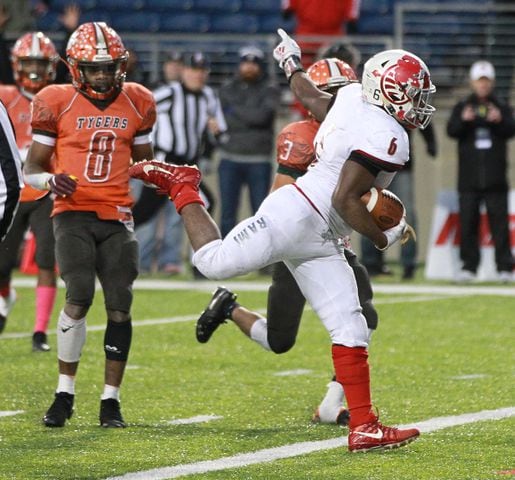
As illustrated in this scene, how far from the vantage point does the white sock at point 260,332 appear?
239 inches

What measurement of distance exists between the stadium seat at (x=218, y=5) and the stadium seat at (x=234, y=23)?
Answer: 0.09 m

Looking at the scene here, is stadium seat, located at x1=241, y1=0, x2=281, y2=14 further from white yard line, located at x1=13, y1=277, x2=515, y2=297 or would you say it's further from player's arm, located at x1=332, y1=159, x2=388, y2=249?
player's arm, located at x1=332, y1=159, x2=388, y2=249

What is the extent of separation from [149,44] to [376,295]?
5158 mm

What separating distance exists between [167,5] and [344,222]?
11.2 metres

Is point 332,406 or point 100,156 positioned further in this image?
point 100,156

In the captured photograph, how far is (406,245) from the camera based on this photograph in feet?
39.2

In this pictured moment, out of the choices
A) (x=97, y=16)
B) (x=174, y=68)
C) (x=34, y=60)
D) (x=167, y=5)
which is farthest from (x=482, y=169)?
(x=97, y=16)

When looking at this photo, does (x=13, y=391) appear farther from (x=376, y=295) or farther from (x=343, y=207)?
(x=376, y=295)

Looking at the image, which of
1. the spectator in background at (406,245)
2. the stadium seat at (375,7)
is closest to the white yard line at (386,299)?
the spectator in background at (406,245)

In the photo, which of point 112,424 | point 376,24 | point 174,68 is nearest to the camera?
point 112,424

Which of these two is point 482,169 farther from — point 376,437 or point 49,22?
point 376,437

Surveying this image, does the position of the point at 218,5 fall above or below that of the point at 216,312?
above

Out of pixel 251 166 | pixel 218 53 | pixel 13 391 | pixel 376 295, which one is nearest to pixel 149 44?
pixel 218 53

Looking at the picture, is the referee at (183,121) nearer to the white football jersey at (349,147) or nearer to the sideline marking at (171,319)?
the sideline marking at (171,319)
